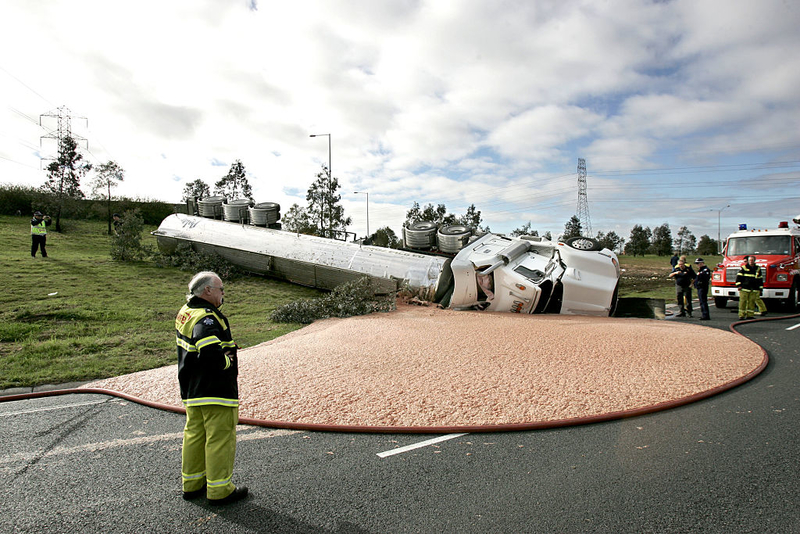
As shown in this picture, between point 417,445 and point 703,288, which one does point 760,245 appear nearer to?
point 703,288

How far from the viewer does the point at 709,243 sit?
76812 millimetres

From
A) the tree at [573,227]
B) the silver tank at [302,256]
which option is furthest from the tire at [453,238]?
the tree at [573,227]

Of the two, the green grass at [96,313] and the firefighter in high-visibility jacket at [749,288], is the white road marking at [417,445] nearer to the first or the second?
the green grass at [96,313]

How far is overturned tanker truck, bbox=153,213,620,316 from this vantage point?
12.0m

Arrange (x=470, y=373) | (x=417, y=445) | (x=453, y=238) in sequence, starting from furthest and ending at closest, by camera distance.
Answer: (x=453, y=238) < (x=470, y=373) < (x=417, y=445)

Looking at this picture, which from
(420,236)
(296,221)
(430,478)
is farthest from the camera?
(296,221)

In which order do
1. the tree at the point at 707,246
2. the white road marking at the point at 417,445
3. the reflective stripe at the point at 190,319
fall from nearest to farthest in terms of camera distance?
the reflective stripe at the point at 190,319
the white road marking at the point at 417,445
the tree at the point at 707,246

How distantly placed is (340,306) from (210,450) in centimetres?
885

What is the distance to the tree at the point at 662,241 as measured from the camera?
71.3 m

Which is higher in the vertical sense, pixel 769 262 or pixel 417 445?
pixel 769 262

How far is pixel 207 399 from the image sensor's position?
3408mm

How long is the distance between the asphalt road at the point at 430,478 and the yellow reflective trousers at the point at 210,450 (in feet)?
0.54

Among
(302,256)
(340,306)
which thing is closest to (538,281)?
(340,306)

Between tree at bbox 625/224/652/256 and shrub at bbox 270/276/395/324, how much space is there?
222 ft
